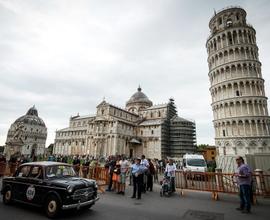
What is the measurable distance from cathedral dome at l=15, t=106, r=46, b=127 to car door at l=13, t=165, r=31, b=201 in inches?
4112

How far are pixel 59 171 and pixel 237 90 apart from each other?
36.8 metres

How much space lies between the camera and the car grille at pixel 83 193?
20.6ft

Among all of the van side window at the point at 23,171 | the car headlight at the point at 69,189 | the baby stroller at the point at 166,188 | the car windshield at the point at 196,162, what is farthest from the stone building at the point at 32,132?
the car headlight at the point at 69,189

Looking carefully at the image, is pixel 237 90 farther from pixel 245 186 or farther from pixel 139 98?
pixel 139 98

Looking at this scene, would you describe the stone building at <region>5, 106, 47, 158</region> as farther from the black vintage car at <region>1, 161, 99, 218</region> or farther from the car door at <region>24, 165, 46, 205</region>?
the car door at <region>24, 165, 46, 205</region>

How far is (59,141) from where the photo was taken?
76.6 metres

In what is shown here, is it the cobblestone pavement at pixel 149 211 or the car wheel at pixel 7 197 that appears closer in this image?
the cobblestone pavement at pixel 149 211

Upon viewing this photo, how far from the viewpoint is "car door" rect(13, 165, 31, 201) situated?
7093 millimetres

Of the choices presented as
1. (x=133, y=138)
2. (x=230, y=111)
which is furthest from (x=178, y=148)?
(x=230, y=111)

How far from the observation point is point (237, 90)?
1373 inches

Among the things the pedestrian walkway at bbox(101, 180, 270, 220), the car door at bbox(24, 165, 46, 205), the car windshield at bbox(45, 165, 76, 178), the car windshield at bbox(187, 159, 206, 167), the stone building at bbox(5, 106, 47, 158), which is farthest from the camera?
the stone building at bbox(5, 106, 47, 158)

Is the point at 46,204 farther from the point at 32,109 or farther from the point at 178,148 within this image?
the point at 32,109

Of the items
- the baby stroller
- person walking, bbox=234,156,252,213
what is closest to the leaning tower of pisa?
the baby stroller

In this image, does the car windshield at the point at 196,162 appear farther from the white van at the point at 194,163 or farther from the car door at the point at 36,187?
the car door at the point at 36,187
